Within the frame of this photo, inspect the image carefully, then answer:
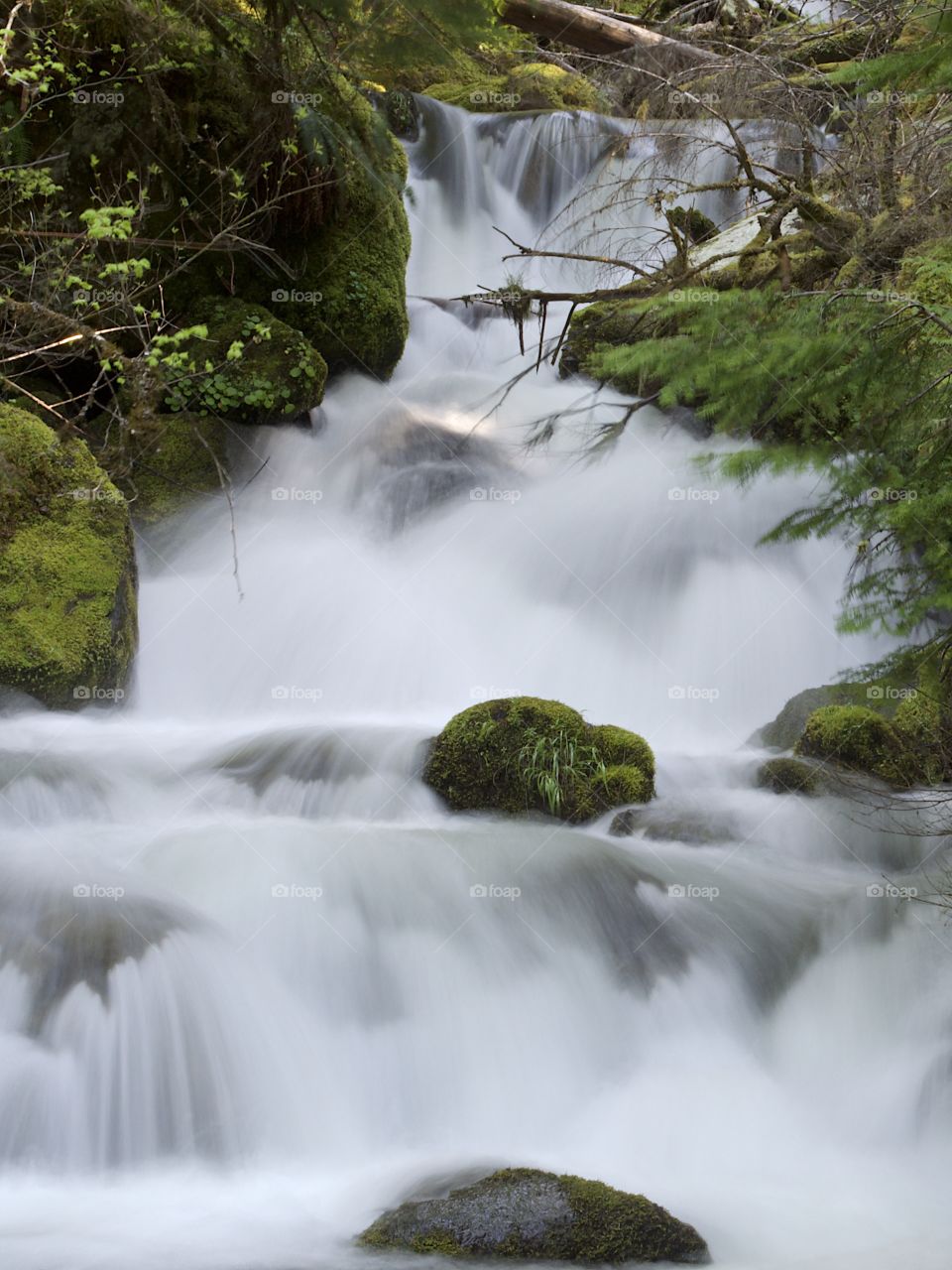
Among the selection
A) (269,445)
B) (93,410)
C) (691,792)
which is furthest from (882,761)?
(93,410)

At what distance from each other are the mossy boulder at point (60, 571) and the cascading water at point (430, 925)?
23 cm

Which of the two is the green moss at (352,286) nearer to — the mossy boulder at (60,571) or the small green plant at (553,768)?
the mossy boulder at (60,571)

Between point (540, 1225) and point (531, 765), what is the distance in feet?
8.04

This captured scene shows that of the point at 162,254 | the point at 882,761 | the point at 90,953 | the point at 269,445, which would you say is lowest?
the point at 90,953

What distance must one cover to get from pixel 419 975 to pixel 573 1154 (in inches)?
34.5

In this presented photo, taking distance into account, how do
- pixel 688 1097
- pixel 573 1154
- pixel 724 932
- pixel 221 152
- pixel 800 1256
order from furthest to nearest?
pixel 221 152, pixel 724 932, pixel 688 1097, pixel 573 1154, pixel 800 1256

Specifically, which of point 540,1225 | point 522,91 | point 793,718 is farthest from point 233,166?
point 540,1225

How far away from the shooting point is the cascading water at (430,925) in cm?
360

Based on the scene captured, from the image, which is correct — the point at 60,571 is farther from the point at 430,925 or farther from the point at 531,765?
the point at 430,925

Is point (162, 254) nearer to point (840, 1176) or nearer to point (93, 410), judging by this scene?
point (93, 410)

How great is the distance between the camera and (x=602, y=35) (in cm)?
880

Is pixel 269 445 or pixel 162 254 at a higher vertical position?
pixel 162 254

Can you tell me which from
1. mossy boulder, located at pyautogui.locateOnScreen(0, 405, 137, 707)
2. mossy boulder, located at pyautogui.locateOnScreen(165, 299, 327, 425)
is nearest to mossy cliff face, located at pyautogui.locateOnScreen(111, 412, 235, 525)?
mossy boulder, located at pyautogui.locateOnScreen(165, 299, 327, 425)

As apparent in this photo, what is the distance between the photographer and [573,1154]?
152 inches
